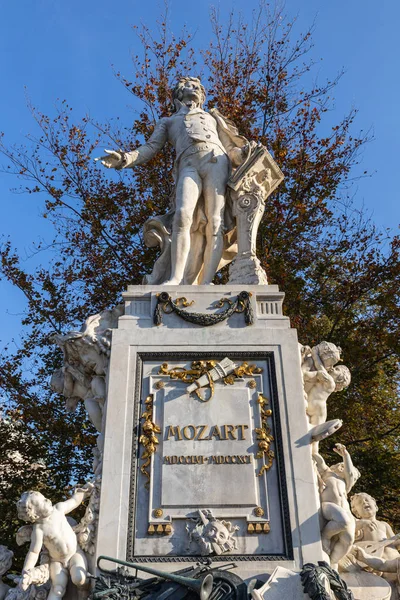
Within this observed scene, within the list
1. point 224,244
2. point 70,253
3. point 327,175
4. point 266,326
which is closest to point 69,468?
point 70,253

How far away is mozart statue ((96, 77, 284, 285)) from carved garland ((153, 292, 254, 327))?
684mm

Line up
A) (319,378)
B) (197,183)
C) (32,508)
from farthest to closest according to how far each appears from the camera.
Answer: (197,183) → (319,378) → (32,508)

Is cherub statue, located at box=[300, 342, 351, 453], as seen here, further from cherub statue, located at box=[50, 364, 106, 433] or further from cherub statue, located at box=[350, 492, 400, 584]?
cherub statue, located at box=[50, 364, 106, 433]

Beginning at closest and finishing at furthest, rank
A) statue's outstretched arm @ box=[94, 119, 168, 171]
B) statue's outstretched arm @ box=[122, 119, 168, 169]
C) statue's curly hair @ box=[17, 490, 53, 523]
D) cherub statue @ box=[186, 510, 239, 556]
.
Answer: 1. statue's curly hair @ box=[17, 490, 53, 523]
2. cherub statue @ box=[186, 510, 239, 556]
3. statue's outstretched arm @ box=[94, 119, 168, 171]
4. statue's outstretched arm @ box=[122, 119, 168, 169]

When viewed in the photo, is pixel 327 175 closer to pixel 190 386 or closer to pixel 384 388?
pixel 384 388

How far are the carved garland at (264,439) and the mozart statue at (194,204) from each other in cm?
220

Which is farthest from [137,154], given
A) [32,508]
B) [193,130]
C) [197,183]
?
[32,508]

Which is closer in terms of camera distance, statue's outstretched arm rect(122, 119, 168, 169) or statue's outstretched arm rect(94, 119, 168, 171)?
statue's outstretched arm rect(94, 119, 168, 171)

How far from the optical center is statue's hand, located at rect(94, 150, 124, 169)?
8227 millimetres

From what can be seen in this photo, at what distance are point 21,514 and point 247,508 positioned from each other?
208 centimetres

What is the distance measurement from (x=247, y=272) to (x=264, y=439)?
2383 millimetres

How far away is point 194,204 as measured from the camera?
817 cm

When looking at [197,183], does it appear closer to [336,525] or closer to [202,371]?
[202,371]

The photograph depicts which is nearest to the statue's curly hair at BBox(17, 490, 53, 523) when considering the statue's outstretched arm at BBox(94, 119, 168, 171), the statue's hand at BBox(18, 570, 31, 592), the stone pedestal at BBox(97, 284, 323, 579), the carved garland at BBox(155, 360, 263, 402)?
the statue's hand at BBox(18, 570, 31, 592)
